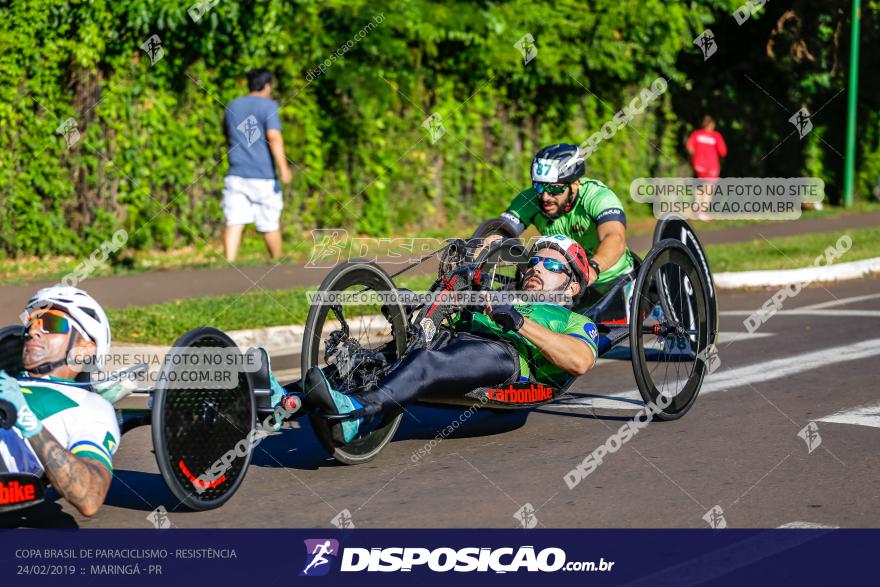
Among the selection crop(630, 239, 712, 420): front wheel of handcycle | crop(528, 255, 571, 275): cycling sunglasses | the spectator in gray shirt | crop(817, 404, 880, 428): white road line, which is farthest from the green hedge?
crop(817, 404, 880, 428): white road line

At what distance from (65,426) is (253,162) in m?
8.18

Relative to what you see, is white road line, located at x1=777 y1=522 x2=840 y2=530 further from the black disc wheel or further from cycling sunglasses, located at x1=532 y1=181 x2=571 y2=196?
cycling sunglasses, located at x1=532 y1=181 x2=571 y2=196

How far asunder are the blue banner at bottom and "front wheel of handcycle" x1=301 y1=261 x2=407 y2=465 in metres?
0.97

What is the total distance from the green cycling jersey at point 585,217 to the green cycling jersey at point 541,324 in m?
1.03

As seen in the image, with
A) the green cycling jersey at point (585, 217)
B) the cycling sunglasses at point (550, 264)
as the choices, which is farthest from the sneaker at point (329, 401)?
the green cycling jersey at point (585, 217)

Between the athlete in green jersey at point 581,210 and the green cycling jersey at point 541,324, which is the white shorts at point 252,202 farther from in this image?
the green cycling jersey at point 541,324

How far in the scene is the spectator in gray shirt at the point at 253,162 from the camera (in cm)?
1300

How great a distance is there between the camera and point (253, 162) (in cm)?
1307

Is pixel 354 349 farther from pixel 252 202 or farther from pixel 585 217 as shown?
pixel 252 202

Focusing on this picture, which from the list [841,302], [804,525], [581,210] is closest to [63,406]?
[804,525]

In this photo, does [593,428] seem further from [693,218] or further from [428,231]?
[693,218]

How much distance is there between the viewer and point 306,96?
50.8 ft

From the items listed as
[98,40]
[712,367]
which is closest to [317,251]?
[98,40]

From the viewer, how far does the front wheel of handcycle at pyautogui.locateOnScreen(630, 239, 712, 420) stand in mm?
7094
